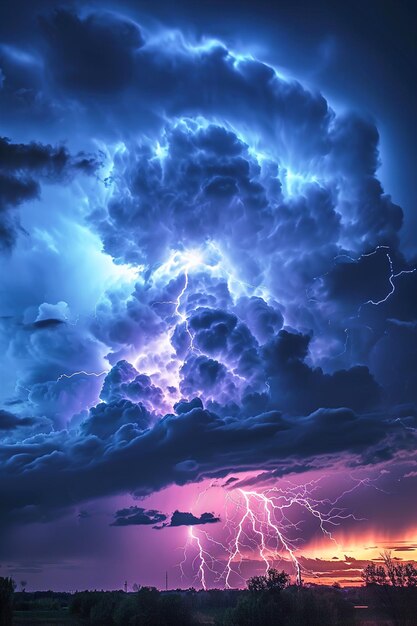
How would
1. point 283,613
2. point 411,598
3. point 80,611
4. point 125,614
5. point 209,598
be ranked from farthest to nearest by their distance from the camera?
point 209,598
point 80,611
point 125,614
point 283,613
point 411,598

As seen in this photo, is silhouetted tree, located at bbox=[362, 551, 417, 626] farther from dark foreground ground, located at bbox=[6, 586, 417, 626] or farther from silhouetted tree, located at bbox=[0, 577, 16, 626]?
silhouetted tree, located at bbox=[0, 577, 16, 626]

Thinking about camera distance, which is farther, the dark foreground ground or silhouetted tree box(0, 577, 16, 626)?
the dark foreground ground

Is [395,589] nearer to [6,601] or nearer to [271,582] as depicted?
[271,582]

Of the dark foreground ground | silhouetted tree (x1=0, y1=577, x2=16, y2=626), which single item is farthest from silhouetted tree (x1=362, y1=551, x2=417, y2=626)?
silhouetted tree (x1=0, y1=577, x2=16, y2=626)

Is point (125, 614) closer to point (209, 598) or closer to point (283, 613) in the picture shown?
point (283, 613)

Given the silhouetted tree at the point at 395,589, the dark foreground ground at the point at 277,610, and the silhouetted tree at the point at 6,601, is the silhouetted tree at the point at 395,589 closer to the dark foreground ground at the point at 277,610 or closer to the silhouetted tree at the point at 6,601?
the dark foreground ground at the point at 277,610

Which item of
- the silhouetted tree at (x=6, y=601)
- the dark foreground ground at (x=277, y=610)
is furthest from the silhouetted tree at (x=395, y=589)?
the silhouetted tree at (x=6, y=601)

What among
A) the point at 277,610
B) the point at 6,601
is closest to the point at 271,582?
the point at 277,610

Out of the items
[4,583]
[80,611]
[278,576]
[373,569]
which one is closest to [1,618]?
[4,583]

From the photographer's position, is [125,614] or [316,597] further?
[125,614]
